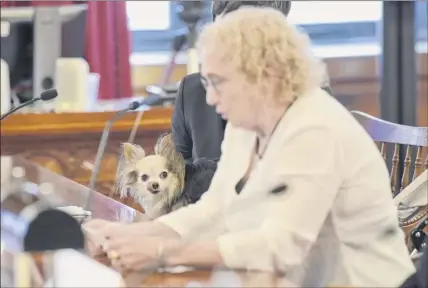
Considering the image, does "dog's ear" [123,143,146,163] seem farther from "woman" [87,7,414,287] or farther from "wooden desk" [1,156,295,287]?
"woman" [87,7,414,287]

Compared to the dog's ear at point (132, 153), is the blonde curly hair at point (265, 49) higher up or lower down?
higher up

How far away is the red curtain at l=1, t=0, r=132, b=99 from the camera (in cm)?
388

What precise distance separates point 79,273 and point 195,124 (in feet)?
3.04

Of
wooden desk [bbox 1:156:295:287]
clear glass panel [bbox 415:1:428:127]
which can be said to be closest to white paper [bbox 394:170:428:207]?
wooden desk [bbox 1:156:295:287]

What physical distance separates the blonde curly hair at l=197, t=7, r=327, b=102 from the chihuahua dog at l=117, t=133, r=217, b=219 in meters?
0.51

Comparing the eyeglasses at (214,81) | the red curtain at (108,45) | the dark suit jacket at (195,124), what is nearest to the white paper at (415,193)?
the dark suit jacket at (195,124)

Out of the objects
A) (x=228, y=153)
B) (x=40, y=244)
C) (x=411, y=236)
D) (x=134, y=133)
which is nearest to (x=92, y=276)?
(x=40, y=244)

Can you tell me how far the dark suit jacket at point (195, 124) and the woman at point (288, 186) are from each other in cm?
67

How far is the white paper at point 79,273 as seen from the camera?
1.30 meters

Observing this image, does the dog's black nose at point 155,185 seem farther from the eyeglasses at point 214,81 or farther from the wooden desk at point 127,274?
the eyeglasses at point 214,81

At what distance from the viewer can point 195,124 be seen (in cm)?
224

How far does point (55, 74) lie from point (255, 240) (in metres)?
2.24

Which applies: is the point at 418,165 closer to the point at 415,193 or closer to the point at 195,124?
the point at 415,193

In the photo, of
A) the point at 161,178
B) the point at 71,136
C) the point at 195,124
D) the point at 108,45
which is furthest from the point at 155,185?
the point at 108,45
